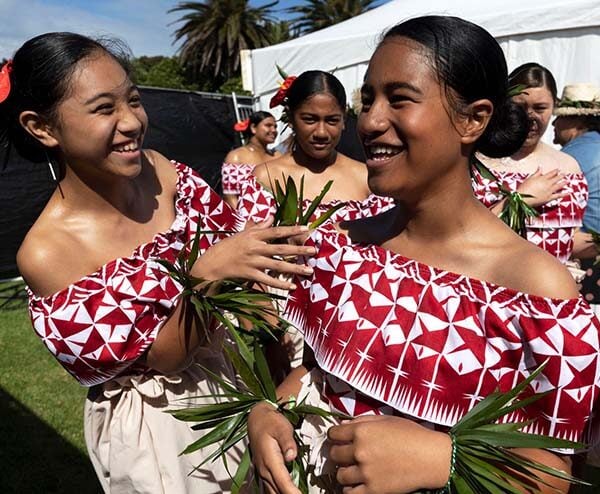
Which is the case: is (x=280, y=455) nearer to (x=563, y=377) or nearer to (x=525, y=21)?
(x=563, y=377)

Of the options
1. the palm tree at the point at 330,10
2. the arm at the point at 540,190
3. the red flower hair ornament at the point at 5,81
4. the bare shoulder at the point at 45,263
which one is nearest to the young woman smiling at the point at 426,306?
the bare shoulder at the point at 45,263

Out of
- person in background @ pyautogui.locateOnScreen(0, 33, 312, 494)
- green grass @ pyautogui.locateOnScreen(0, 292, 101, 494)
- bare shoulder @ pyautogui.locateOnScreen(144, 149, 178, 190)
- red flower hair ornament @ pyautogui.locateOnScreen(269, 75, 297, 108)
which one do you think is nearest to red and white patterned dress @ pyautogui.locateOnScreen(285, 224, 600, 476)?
person in background @ pyautogui.locateOnScreen(0, 33, 312, 494)

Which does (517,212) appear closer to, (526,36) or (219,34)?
(526,36)

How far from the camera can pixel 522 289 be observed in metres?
1.41

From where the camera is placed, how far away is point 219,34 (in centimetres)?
3675

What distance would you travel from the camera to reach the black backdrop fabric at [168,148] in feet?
28.0

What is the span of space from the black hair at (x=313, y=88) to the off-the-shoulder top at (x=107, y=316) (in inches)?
66.3

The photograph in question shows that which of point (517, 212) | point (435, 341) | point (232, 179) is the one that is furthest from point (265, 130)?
point (435, 341)

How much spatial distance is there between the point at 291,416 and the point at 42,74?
4.60ft

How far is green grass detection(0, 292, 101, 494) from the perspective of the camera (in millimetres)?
3936

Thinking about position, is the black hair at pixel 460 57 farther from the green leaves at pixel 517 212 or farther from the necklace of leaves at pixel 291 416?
the green leaves at pixel 517 212

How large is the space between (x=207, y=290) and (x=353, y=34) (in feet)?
27.8

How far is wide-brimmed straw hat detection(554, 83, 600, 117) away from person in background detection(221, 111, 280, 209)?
88.9 inches

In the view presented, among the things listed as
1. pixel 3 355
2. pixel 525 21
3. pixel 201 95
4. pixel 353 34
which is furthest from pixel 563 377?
pixel 201 95
